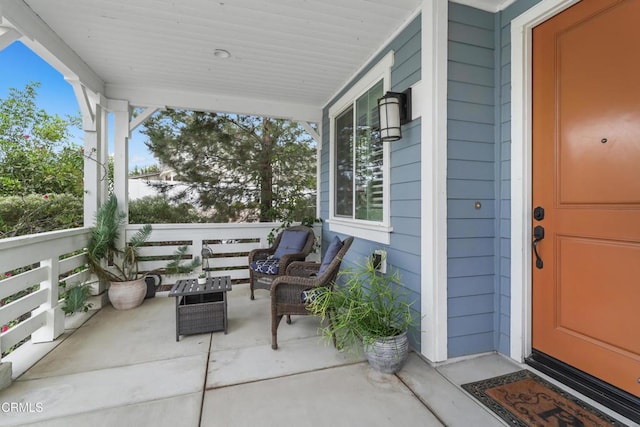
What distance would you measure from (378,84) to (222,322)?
2717 millimetres

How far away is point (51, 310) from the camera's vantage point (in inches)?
100

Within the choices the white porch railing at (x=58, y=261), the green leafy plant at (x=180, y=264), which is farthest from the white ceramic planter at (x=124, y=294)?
the green leafy plant at (x=180, y=264)

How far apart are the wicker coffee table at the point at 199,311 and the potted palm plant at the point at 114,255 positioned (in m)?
1.11

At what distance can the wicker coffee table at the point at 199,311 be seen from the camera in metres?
2.56

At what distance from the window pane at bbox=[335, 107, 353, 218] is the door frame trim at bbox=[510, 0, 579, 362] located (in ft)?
5.80

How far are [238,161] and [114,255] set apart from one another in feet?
8.11

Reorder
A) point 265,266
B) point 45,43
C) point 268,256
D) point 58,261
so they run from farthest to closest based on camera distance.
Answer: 1. point 268,256
2. point 265,266
3. point 58,261
4. point 45,43

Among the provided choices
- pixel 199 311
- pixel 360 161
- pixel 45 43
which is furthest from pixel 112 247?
pixel 360 161

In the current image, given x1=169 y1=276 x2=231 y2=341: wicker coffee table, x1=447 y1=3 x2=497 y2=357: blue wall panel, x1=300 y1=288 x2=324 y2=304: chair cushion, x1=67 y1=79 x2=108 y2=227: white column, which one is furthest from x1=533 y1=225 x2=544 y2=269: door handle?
x1=67 y1=79 x2=108 y2=227: white column

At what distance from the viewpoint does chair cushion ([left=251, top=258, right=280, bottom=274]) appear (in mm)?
3406

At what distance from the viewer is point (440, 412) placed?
1620 millimetres

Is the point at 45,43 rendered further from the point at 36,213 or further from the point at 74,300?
the point at 36,213

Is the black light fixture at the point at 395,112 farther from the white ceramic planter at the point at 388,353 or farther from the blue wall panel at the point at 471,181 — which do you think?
the white ceramic planter at the point at 388,353

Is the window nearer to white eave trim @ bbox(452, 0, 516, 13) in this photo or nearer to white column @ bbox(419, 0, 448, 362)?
white column @ bbox(419, 0, 448, 362)
